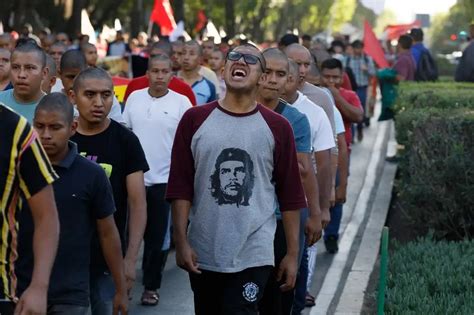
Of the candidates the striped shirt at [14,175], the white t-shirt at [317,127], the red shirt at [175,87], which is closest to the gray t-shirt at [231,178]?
the white t-shirt at [317,127]

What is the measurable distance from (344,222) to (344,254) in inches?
77.5

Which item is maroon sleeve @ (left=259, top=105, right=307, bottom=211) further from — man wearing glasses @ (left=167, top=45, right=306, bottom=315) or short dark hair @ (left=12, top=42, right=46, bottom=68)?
short dark hair @ (left=12, top=42, right=46, bottom=68)

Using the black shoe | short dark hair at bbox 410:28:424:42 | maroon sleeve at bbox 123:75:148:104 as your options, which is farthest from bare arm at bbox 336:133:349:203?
short dark hair at bbox 410:28:424:42

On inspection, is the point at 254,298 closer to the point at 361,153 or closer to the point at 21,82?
the point at 21,82

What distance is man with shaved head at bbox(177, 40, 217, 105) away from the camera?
1271 centimetres

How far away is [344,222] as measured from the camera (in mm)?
14242

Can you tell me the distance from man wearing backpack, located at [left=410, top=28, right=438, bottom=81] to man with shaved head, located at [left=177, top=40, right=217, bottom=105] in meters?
6.67

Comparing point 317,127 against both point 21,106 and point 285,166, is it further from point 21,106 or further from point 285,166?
point 21,106

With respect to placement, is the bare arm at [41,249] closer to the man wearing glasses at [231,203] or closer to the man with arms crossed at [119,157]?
the man wearing glasses at [231,203]

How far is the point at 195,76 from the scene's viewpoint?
42.6 feet

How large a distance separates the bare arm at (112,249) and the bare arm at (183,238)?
380 millimetres

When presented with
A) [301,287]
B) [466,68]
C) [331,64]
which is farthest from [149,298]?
[466,68]

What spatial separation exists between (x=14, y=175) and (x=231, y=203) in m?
1.83

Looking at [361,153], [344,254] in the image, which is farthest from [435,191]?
[361,153]
